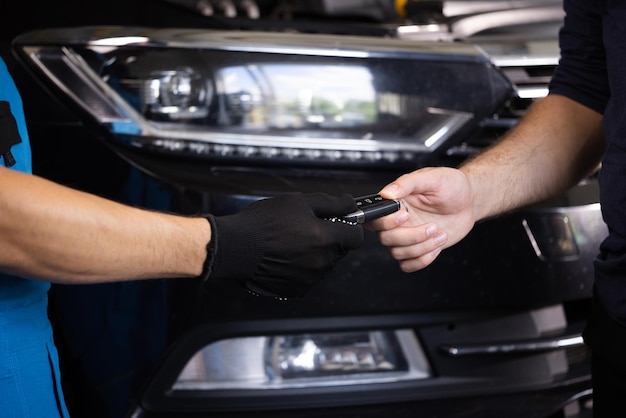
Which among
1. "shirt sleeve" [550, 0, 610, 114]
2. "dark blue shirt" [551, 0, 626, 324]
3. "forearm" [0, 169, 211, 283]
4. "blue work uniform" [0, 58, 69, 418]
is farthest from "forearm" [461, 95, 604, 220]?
"blue work uniform" [0, 58, 69, 418]

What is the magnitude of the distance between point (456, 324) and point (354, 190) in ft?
1.18

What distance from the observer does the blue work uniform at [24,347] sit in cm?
150

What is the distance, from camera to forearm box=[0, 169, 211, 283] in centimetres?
131

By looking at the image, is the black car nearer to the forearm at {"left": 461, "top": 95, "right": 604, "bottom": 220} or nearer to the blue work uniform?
the forearm at {"left": 461, "top": 95, "right": 604, "bottom": 220}

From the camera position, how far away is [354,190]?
2.02 meters

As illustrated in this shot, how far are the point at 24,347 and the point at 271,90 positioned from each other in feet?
2.55

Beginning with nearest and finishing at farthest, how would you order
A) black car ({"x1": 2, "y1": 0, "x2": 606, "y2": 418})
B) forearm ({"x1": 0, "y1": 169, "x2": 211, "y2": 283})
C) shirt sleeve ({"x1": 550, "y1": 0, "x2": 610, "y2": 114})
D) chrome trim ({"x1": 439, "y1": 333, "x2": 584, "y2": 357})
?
forearm ({"x1": 0, "y1": 169, "x2": 211, "y2": 283}) < shirt sleeve ({"x1": 550, "y1": 0, "x2": 610, "y2": 114}) < black car ({"x1": 2, "y1": 0, "x2": 606, "y2": 418}) < chrome trim ({"x1": 439, "y1": 333, "x2": 584, "y2": 357})

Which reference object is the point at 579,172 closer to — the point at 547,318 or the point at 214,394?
the point at 547,318

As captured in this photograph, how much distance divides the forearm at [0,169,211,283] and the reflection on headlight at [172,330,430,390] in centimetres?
55

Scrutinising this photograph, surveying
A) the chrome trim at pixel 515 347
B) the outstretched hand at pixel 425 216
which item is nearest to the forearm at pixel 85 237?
the outstretched hand at pixel 425 216

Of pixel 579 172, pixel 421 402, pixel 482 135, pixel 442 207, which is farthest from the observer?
pixel 482 135

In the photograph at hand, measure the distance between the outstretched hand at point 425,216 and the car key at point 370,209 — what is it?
0.07 feet

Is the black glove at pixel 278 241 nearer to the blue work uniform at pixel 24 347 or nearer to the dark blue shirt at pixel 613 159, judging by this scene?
the blue work uniform at pixel 24 347

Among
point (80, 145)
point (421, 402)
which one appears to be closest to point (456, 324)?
point (421, 402)
